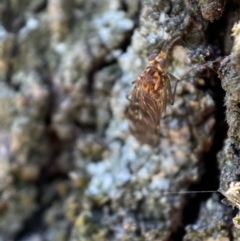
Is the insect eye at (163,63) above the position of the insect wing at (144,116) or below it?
above

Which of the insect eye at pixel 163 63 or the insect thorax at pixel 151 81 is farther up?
the insect eye at pixel 163 63

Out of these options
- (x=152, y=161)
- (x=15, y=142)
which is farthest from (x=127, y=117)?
(x=15, y=142)

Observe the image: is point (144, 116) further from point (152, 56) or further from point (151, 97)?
point (152, 56)

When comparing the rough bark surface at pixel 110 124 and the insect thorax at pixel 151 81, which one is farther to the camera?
the insect thorax at pixel 151 81

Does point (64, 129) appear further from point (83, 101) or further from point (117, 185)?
point (117, 185)

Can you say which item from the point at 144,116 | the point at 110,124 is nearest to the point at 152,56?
the point at 144,116

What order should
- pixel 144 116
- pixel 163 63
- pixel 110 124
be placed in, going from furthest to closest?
pixel 110 124, pixel 144 116, pixel 163 63
